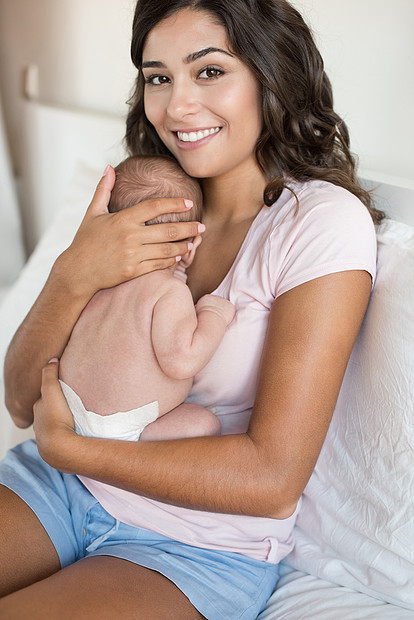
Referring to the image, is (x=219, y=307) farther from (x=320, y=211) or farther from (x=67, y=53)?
(x=67, y=53)

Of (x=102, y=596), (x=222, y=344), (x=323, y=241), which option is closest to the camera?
(x=102, y=596)

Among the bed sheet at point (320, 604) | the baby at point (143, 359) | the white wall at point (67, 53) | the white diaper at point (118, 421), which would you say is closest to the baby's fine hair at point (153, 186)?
the baby at point (143, 359)

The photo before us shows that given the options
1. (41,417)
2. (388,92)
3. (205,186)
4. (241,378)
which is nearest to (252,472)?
(241,378)

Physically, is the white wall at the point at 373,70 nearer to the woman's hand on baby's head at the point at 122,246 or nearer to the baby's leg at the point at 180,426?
the woman's hand on baby's head at the point at 122,246

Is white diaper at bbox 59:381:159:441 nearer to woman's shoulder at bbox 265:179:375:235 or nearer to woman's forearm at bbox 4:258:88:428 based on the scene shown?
woman's forearm at bbox 4:258:88:428

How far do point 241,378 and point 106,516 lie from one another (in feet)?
1.28

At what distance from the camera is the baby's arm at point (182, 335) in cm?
109

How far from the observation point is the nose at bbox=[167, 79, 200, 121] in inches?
49.7

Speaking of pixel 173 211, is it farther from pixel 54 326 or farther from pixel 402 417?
pixel 402 417

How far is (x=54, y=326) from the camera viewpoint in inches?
51.2

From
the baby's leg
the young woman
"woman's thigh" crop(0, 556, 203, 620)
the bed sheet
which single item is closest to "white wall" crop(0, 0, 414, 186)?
the young woman

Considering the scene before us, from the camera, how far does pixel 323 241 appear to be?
1.09 metres

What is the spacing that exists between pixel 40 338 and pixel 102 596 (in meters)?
0.57

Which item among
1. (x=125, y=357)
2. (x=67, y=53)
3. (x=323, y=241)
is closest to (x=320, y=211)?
(x=323, y=241)
